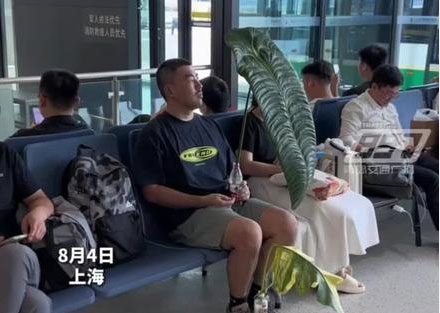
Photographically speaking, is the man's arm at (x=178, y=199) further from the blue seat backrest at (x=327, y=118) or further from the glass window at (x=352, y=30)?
the glass window at (x=352, y=30)

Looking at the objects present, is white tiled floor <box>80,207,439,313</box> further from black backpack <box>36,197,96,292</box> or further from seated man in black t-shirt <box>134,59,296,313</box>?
black backpack <box>36,197,96,292</box>

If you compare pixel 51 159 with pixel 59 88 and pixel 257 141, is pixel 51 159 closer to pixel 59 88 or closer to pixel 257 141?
pixel 59 88

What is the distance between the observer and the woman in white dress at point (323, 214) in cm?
288

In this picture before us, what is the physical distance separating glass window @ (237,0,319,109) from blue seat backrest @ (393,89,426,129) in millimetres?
1259

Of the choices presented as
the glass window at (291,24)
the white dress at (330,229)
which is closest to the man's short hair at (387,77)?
the white dress at (330,229)

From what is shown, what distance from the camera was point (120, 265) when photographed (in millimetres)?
2410

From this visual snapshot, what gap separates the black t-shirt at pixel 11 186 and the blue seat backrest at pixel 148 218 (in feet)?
1.80

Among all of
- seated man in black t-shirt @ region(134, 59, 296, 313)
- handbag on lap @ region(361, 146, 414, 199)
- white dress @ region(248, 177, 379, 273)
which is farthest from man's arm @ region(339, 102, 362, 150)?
seated man in black t-shirt @ region(134, 59, 296, 313)

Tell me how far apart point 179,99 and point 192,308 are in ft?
3.21

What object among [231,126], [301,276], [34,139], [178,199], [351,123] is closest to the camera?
[301,276]

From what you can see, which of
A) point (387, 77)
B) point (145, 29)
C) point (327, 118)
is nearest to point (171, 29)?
point (145, 29)

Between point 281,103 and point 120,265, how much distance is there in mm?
890

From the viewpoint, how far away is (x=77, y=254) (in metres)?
2.20

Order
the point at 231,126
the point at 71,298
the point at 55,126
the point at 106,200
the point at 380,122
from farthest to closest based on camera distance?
1. the point at 380,122
2. the point at 231,126
3. the point at 55,126
4. the point at 106,200
5. the point at 71,298
